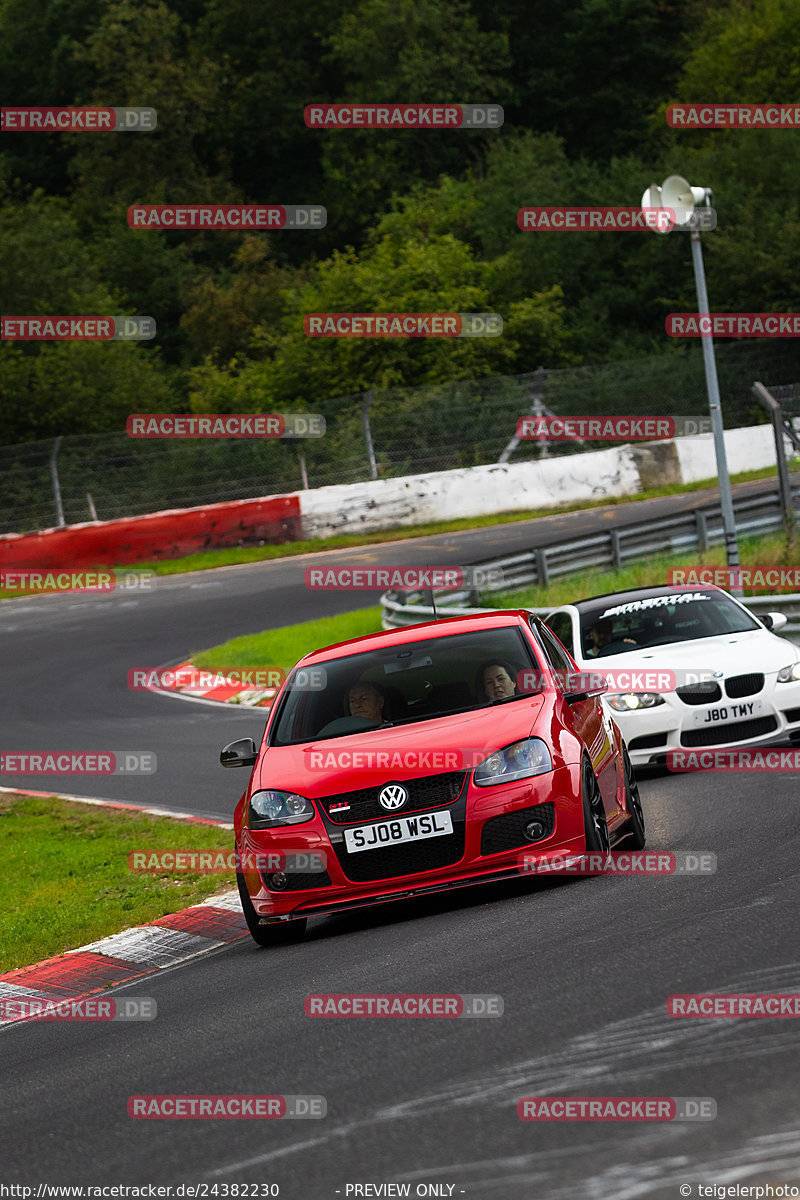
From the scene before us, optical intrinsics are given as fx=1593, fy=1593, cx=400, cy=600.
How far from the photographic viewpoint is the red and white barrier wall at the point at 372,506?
101 feet

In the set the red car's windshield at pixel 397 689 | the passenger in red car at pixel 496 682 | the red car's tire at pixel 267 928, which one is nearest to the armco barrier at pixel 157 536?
the red car's windshield at pixel 397 689

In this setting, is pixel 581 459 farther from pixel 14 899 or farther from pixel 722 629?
pixel 14 899

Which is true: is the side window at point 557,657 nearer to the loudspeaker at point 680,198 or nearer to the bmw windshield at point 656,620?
the bmw windshield at point 656,620

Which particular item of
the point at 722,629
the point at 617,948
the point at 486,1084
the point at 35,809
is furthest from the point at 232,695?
the point at 486,1084

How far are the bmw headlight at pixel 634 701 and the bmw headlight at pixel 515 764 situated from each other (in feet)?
13.2

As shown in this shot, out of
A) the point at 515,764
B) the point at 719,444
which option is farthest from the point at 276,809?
the point at 719,444

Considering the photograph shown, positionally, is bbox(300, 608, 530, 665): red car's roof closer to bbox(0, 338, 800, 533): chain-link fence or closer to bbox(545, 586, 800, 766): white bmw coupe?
bbox(545, 586, 800, 766): white bmw coupe

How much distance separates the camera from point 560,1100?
4.43 m

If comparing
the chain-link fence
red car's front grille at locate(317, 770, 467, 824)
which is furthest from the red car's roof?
the chain-link fence

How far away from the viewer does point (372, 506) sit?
32.1 meters

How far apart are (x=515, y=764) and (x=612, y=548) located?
607 inches

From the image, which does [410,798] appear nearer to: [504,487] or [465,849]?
[465,849]

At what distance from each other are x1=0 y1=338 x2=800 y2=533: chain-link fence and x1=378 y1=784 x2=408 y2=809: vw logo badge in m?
24.3

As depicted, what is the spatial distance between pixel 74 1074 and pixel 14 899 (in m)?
4.41
